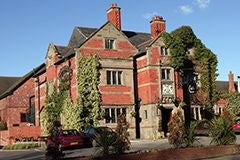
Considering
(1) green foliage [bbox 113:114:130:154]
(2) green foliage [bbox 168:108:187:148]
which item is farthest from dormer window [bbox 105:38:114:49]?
(1) green foliage [bbox 113:114:130:154]

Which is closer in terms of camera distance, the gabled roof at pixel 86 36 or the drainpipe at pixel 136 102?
the drainpipe at pixel 136 102

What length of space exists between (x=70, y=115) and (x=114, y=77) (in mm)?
5301

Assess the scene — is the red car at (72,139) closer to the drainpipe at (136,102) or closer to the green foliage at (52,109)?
the green foliage at (52,109)

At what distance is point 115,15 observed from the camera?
40188 mm

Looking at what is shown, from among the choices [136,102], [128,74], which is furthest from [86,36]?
[136,102]

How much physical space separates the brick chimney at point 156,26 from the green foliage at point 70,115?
11.0 metres

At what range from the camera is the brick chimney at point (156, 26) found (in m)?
40.7

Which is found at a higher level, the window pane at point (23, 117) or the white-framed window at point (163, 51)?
the white-framed window at point (163, 51)

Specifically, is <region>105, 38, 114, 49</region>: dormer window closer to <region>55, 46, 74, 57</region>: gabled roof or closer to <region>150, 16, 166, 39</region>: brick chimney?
<region>55, 46, 74, 57</region>: gabled roof

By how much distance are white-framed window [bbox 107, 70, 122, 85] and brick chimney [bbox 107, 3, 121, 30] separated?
562 cm

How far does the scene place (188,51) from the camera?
40.0 meters

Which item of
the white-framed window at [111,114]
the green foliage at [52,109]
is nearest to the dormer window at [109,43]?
the white-framed window at [111,114]

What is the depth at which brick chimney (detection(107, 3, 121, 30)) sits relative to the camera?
132 ft

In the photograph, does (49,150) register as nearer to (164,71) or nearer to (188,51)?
(164,71)
